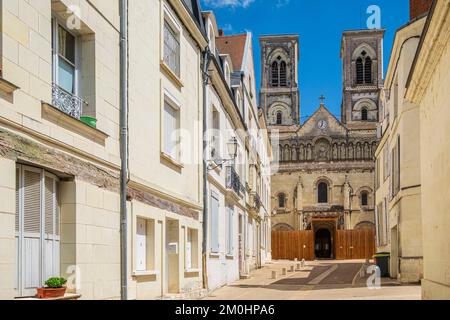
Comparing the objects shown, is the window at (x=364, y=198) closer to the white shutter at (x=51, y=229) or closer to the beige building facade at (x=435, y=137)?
the beige building facade at (x=435, y=137)

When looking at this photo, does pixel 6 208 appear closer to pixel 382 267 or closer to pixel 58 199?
pixel 58 199

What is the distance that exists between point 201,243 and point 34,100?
A: 31.4 feet

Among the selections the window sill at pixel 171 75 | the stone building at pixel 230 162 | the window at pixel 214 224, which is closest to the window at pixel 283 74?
the stone building at pixel 230 162

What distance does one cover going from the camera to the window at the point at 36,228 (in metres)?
7.73

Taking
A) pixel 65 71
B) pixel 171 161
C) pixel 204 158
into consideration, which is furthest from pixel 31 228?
pixel 204 158

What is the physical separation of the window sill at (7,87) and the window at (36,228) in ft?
3.51

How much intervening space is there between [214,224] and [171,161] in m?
5.74

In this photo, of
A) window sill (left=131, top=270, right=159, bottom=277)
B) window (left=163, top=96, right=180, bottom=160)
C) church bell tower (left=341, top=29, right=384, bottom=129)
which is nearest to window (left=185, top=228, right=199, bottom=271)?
window (left=163, top=96, right=180, bottom=160)

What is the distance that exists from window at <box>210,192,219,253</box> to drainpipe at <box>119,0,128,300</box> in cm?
811

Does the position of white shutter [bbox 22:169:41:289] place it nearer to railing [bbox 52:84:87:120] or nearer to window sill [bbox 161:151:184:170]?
railing [bbox 52:84:87:120]

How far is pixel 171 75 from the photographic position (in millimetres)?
13891

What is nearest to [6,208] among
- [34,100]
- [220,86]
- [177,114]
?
[34,100]

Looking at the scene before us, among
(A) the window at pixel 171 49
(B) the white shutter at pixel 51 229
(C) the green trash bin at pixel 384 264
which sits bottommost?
(C) the green trash bin at pixel 384 264

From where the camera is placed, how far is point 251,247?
1252 inches
